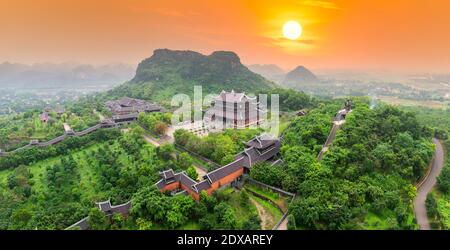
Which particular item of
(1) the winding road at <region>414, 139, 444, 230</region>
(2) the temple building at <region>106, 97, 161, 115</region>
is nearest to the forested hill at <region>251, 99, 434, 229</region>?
(1) the winding road at <region>414, 139, 444, 230</region>

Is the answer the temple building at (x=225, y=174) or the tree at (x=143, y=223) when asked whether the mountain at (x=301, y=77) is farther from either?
the tree at (x=143, y=223)

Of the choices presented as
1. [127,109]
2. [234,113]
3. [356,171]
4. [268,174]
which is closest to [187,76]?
[127,109]

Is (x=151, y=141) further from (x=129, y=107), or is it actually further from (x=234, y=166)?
(x=129, y=107)

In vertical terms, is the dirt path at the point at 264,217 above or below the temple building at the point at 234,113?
below

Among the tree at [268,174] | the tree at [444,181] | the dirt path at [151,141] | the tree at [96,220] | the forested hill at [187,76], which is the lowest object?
the tree at [96,220]

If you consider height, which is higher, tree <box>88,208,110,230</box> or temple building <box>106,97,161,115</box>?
temple building <box>106,97,161,115</box>

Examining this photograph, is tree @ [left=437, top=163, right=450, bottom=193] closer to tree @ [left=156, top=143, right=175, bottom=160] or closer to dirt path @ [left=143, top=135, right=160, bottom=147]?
tree @ [left=156, top=143, right=175, bottom=160]

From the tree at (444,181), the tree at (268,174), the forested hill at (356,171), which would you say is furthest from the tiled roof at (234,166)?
the tree at (444,181)
